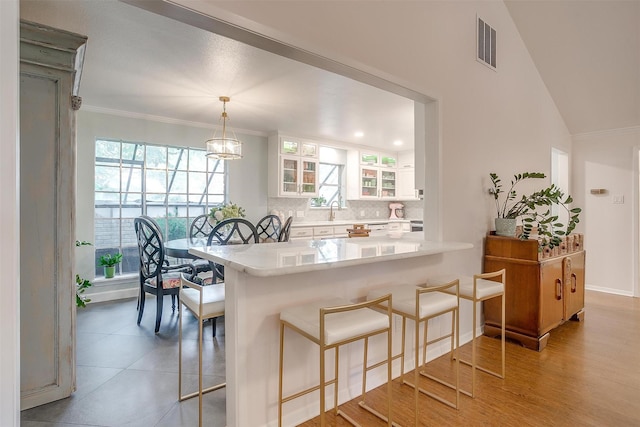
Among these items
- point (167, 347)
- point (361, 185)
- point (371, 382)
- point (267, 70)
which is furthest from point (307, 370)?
point (361, 185)

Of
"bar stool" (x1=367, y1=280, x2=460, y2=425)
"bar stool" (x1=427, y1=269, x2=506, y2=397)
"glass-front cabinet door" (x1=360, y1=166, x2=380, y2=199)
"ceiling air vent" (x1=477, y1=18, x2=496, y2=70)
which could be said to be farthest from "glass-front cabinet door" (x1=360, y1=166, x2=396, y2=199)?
"bar stool" (x1=367, y1=280, x2=460, y2=425)

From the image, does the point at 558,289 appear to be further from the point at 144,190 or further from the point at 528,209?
the point at 144,190

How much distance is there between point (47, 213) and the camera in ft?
6.14

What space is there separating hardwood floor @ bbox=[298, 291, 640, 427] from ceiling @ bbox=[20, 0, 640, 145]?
2.64m

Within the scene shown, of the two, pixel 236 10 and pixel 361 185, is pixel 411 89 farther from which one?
pixel 361 185

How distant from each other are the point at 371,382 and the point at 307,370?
1.80 ft

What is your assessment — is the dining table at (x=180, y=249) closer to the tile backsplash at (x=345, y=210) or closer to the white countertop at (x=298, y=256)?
the white countertop at (x=298, y=256)

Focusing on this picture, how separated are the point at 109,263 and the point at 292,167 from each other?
288 cm

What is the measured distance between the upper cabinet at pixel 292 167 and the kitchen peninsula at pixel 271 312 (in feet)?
10.5

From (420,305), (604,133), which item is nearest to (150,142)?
(420,305)

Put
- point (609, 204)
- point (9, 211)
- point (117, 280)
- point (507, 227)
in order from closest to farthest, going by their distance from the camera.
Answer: point (9, 211), point (507, 227), point (117, 280), point (609, 204)

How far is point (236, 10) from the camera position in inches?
62.6

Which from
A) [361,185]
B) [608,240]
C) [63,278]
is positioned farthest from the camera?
[361,185]

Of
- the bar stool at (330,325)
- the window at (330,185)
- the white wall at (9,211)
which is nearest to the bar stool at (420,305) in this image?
the bar stool at (330,325)
